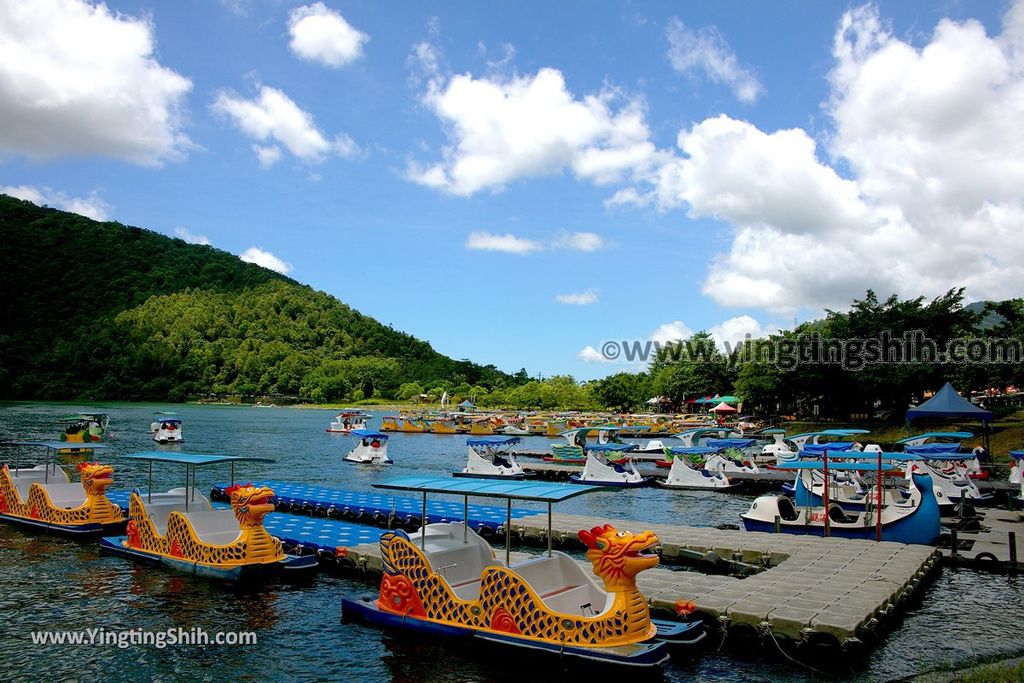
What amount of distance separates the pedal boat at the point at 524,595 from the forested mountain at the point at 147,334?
6050 inches

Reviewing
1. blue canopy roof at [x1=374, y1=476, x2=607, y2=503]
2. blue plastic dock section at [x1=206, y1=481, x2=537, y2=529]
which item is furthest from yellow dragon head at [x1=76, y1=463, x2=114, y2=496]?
blue canopy roof at [x1=374, y1=476, x2=607, y2=503]

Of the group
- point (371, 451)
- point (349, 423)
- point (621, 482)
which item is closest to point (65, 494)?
point (621, 482)

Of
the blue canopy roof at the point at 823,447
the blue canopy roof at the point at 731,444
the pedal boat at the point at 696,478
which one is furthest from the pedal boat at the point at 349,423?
the blue canopy roof at the point at 823,447

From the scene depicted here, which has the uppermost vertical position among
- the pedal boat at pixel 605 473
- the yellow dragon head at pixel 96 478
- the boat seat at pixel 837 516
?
the yellow dragon head at pixel 96 478

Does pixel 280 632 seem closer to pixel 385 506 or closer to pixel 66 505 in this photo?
pixel 385 506

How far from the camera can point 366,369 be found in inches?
6998

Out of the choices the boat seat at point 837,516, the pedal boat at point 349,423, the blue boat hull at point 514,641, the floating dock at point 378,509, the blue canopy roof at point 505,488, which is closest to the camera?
the blue boat hull at point 514,641

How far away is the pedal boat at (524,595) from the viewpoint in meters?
11.3

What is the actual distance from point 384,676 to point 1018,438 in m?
52.8

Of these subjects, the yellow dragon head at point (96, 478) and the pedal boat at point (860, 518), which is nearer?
the pedal boat at point (860, 518)

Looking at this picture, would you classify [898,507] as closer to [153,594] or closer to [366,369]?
[153,594]

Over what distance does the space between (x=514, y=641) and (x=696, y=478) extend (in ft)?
101

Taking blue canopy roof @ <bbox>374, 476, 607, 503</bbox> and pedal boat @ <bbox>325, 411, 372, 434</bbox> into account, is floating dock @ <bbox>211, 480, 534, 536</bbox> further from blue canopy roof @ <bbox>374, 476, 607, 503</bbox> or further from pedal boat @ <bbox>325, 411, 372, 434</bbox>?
pedal boat @ <bbox>325, 411, 372, 434</bbox>

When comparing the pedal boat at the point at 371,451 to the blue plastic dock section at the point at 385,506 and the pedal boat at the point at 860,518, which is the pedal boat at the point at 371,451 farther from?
the pedal boat at the point at 860,518
